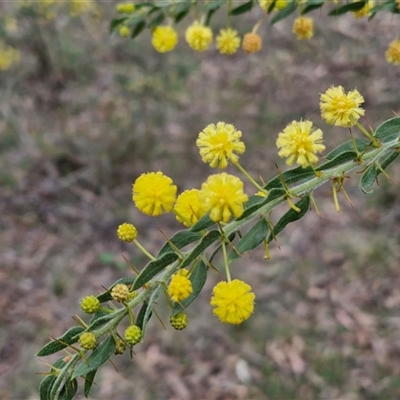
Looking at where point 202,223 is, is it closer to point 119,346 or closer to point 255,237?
point 255,237

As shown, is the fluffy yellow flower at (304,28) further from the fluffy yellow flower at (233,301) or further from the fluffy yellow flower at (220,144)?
the fluffy yellow flower at (233,301)

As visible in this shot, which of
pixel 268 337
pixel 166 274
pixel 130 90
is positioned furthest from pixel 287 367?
pixel 130 90

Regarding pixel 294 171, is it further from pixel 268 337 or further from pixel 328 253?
pixel 328 253

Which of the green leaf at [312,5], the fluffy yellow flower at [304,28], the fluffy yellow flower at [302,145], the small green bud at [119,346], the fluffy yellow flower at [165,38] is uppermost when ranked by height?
the fluffy yellow flower at [165,38]

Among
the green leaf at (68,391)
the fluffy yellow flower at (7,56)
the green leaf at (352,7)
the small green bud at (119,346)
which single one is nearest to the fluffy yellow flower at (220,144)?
the small green bud at (119,346)

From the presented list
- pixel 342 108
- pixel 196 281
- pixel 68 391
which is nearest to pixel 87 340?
pixel 68 391

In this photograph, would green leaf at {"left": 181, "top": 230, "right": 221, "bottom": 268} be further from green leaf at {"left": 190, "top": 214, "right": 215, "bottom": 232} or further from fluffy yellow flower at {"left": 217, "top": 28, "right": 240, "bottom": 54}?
fluffy yellow flower at {"left": 217, "top": 28, "right": 240, "bottom": 54}

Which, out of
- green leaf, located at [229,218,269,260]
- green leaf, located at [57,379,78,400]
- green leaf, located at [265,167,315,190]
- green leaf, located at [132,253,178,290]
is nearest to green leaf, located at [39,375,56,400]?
green leaf, located at [57,379,78,400]
